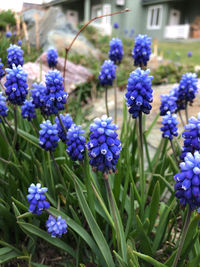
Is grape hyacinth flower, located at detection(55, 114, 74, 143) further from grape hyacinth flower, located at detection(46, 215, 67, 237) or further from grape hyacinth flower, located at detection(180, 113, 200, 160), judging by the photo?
grape hyacinth flower, located at detection(180, 113, 200, 160)

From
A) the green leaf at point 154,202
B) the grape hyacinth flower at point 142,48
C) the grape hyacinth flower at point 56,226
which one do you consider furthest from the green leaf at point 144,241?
the grape hyacinth flower at point 142,48

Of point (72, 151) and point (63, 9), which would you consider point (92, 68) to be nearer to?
point (72, 151)

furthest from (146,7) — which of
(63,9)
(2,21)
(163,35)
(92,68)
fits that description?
(92,68)

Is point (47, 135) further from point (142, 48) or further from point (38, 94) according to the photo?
point (142, 48)

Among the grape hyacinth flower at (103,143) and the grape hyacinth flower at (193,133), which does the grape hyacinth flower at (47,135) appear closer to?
the grape hyacinth flower at (103,143)

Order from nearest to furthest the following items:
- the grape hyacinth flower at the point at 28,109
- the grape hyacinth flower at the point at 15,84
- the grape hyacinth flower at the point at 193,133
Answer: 1. the grape hyacinth flower at the point at 193,133
2. the grape hyacinth flower at the point at 15,84
3. the grape hyacinth flower at the point at 28,109

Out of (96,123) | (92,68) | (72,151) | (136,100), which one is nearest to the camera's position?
(96,123)

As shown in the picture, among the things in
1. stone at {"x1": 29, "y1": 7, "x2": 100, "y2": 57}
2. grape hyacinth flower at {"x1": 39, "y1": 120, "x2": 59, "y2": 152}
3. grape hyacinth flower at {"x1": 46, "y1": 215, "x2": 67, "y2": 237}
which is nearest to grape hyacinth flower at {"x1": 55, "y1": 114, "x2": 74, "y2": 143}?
grape hyacinth flower at {"x1": 39, "y1": 120, "x2": 59, "y2": 152}

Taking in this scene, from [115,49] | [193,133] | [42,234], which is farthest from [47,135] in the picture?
[115,49]
